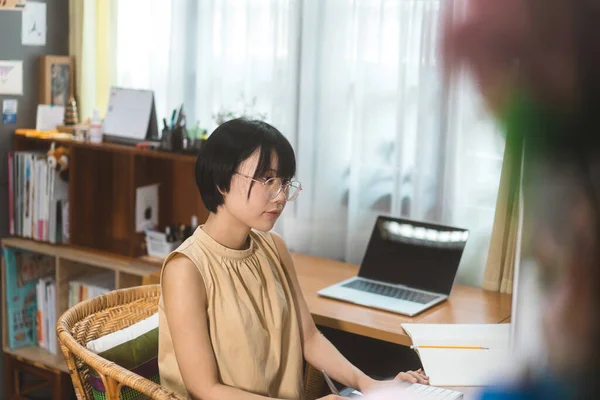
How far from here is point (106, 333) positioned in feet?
5.85

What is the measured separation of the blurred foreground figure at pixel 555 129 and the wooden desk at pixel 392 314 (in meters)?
1.63

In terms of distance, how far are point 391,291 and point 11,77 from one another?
5.56 ft

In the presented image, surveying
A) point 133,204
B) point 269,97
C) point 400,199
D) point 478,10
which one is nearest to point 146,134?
point 133,204

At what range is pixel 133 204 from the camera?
2635 mm

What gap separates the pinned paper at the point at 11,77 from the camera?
2.86 meters

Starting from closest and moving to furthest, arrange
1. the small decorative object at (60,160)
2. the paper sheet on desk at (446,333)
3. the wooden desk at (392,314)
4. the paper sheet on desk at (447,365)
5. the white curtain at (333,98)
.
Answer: the paper sheet on desk at (447,365), the paper sheet on desk at (446,333), the wooden desk at (392,314), the white curtain at (333,98), the small decorative object at (60,160)

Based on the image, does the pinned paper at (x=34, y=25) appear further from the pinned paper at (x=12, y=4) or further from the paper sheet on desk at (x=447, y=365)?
the paper sheet on desk at (x=447, y=365)

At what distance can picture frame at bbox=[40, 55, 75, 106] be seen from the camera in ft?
9.68

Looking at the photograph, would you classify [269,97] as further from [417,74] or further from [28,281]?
[28,281]

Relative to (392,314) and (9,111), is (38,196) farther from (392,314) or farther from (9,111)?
(392,314)

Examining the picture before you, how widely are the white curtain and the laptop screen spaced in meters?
0.11

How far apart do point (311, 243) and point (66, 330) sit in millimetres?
1105

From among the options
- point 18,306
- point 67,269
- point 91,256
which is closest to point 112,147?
point 91,256

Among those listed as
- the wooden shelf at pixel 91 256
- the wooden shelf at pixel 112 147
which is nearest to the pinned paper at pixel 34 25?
the wooden shelf at pixel 112 147
